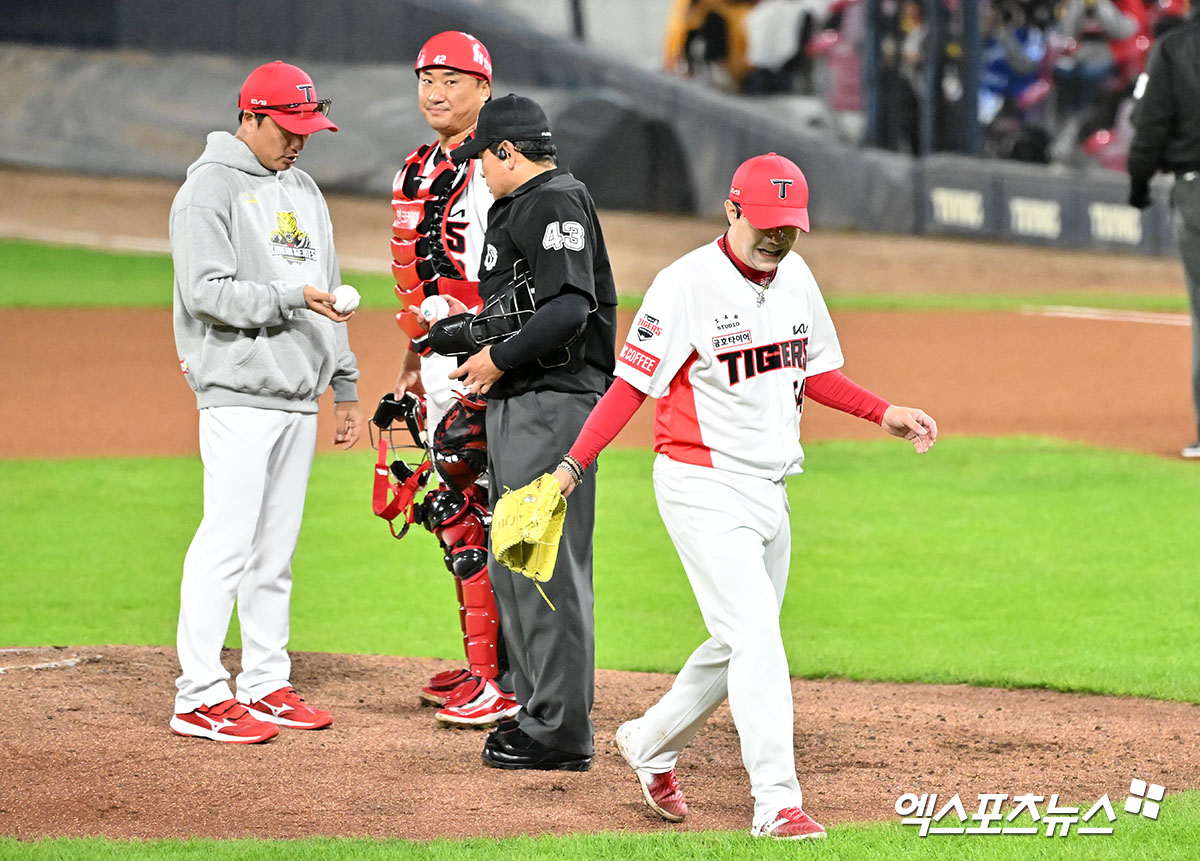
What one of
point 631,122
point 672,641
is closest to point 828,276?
point 631,122

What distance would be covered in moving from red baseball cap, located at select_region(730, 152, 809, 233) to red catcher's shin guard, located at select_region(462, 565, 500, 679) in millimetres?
1845

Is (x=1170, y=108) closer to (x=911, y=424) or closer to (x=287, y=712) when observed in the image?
(x=911, y=424)

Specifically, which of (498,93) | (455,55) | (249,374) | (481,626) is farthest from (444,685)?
(498,93)

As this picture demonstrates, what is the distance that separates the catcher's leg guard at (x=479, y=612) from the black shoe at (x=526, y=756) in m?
0.62

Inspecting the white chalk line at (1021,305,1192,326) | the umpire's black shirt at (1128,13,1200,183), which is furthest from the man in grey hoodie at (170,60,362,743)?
the white chalk line at (1021,305,1192,326)

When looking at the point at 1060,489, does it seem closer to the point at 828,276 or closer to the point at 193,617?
the point at 193,617

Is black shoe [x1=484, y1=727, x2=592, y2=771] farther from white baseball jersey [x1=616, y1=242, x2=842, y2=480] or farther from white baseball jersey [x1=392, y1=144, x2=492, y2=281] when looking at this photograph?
white baseball jersey [x1=392, y1=144, x2=492, y2=281]

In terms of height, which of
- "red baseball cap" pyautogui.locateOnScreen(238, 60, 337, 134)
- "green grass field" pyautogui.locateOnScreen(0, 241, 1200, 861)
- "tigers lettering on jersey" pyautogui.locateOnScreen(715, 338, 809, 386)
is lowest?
"green grass field" pyautogui.locateOnScreen(0, 241, 1200, 861)

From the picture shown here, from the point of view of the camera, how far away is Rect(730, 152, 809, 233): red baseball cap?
13.6 ft

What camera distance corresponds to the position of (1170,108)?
988cm

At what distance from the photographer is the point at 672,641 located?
7.05m

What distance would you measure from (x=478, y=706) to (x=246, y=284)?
1.56 meters

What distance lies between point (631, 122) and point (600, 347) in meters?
19.8

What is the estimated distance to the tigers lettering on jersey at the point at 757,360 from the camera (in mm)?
4293
